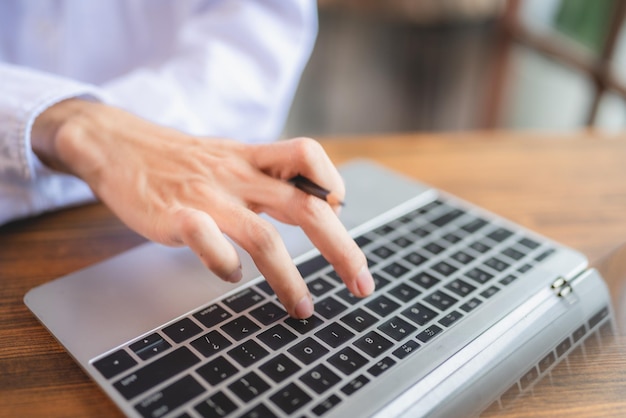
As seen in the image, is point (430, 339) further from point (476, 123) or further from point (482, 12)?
point (476, 123)

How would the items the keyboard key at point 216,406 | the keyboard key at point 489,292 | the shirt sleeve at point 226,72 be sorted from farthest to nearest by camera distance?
the shirt sleeve at point 226,72, the keyboard key at point 489,292, the keyboard key at point 216,406

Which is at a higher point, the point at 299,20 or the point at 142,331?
the point at 299,20

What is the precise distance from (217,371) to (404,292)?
14 centimetres

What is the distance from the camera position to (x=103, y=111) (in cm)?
47

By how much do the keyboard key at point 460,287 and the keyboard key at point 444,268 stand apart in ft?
0.03

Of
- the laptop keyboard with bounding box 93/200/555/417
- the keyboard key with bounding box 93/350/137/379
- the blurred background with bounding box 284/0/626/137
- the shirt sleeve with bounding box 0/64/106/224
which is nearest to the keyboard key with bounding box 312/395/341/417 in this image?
the laptop keyboard with bounding box 93/200/555/417

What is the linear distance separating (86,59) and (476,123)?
1.40 m

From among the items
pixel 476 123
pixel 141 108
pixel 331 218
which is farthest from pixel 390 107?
pixel 331 218

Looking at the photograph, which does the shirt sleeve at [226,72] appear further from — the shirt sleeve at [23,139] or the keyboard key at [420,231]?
the keyboard key at [420,231]

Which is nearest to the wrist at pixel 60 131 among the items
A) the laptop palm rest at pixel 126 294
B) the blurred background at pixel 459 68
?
the laptop palm rest at pixel 126 294

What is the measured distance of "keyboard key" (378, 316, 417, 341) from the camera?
33 cm

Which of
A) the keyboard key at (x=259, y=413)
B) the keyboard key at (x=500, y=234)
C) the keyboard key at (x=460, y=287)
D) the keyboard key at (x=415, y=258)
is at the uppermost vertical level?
the keyboard key at (x=500, y=234)

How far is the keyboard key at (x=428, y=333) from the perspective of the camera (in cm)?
33

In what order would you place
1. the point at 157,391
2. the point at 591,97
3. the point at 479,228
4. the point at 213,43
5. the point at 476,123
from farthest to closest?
1. the point at 476,123
2. the point at 591,97
3. the point at 213,43
4. the point at 479,228
5. the point at 157,391
